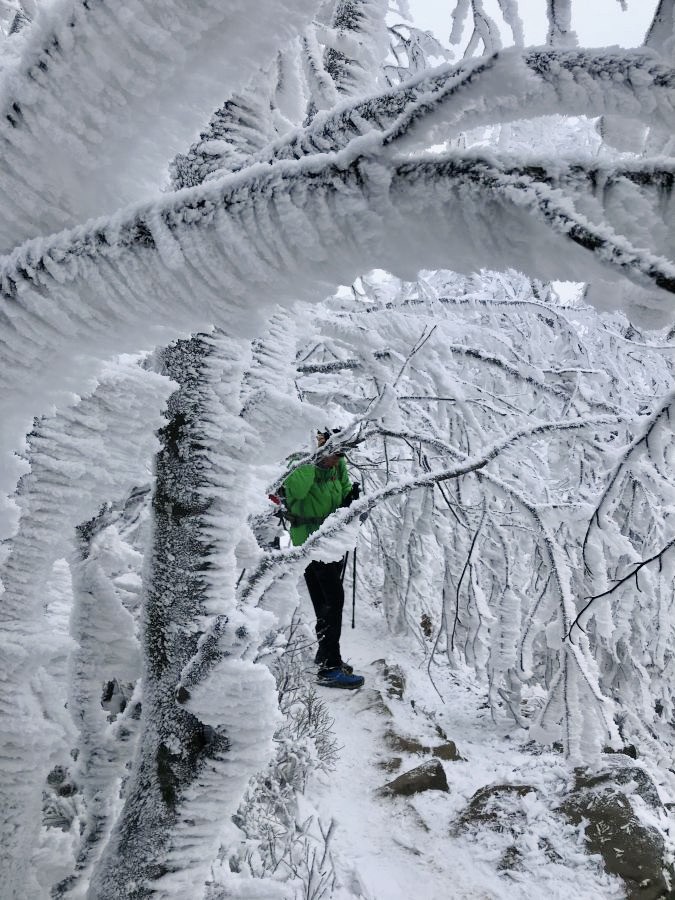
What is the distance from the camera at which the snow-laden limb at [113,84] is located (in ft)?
1.97

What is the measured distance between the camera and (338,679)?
5.76 m

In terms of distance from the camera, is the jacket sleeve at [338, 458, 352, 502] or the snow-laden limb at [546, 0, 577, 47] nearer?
the snow-laden limb at [546, 0, 577, 47]

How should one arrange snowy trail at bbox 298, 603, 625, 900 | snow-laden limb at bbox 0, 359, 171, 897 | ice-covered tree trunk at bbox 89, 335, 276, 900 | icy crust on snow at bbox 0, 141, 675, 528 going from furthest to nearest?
snowy trail at bbox 298, 603, 625, 900 < ice-covered tree trunk at bbox 89, 335, 276, 900 < snow-laden limb at bbox 0, 359, 171, 897 < icy crust on snow at bbox 0, 141, 675, 528

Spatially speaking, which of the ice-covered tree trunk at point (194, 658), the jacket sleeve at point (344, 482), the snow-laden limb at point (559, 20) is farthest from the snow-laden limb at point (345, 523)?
the jacket sleeve at point (344, 482)

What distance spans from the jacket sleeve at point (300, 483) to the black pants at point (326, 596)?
864 mm

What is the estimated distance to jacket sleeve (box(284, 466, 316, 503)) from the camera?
4.41m

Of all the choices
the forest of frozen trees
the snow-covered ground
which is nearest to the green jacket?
the forest of frozen trees

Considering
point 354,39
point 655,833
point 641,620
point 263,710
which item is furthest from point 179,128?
point 655,833

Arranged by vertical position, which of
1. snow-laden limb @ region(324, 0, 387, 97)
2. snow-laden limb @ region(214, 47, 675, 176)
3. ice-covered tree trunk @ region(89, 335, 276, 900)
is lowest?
ice-covered tree trunk @ region(89, 335, 276, 900)

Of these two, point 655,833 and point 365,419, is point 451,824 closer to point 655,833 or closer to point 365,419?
point 655,833

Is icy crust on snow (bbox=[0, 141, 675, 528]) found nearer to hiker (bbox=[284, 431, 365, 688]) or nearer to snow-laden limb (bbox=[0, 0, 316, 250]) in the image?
snow-laden limb (bbox=[0, 0, 316, 250])

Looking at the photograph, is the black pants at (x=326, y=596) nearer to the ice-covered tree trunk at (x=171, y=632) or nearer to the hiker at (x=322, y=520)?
the hiker at (x=322, y=520)

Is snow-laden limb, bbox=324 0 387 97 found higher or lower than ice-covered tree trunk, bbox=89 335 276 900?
higher

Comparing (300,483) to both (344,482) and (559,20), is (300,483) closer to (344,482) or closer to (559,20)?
(344,482)
